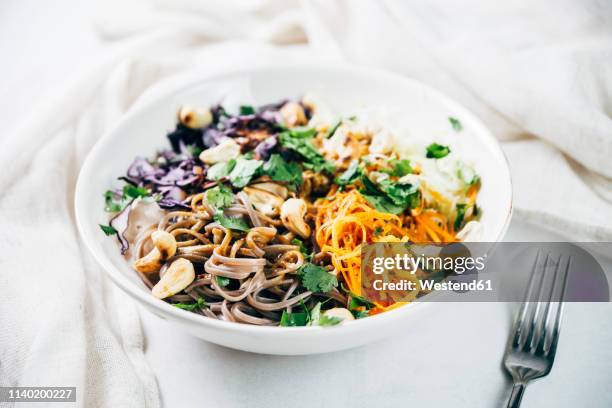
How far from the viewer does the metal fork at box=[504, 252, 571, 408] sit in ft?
6.09

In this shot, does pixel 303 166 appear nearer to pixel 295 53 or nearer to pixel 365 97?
pixel 365 97

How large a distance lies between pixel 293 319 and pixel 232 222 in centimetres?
46

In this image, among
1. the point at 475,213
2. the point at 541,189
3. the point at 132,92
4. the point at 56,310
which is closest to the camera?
the point at 56,310

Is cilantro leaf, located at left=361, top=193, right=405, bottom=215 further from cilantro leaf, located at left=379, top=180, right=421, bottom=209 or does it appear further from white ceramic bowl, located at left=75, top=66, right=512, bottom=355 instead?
white ceramic bowl, located at left=75, top=66, right=512, bottom=355

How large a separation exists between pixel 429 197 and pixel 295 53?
1.89 meters

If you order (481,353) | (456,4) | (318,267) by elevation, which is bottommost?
(481,353)

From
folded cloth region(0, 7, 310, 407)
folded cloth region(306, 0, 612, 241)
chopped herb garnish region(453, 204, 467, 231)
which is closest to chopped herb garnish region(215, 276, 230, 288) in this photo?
folded cloth region(0, 7, 310, 407)

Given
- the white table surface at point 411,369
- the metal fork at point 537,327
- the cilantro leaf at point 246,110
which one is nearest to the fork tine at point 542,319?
the metal fork at point 537,327

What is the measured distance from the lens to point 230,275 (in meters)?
1.90

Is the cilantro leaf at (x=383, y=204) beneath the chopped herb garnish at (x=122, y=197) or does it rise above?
beneath

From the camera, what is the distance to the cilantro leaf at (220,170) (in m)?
2.27

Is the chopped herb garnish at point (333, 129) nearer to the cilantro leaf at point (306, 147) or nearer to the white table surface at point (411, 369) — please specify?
the cilantro leaf at point (306, 147)

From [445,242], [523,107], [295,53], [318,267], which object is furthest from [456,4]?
[318,267]

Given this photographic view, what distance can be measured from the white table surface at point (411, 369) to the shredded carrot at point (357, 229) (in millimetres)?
254
